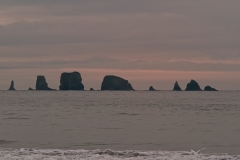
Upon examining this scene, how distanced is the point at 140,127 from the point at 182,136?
573 centimetres

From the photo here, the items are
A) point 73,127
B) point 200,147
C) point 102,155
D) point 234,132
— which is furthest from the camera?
point 73,127

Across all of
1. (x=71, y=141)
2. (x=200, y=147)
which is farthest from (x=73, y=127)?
(x=200, y=147)

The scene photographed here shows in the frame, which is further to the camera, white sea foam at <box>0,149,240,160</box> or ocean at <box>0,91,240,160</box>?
ocean at <box>0,91,240,160</box>

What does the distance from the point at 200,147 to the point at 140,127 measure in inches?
381

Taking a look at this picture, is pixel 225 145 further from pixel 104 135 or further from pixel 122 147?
pixel 104 135

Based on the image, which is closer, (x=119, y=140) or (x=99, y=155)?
(x=99, y=155)

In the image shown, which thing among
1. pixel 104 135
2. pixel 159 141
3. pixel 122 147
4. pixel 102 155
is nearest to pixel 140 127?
pixel 104 135

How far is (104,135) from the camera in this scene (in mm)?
26625

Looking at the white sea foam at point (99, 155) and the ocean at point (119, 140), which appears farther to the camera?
the ocean at point (119, 140)

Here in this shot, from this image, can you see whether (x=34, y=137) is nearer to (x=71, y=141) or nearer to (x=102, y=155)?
(x=71, y=141)

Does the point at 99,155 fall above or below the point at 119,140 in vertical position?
above

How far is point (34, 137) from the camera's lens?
25703 millimetres

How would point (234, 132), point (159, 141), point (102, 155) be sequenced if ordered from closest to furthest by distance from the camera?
point (102, 155) < point (159, 141) < point (234, 132)

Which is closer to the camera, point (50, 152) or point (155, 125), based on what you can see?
point (50, 152)
